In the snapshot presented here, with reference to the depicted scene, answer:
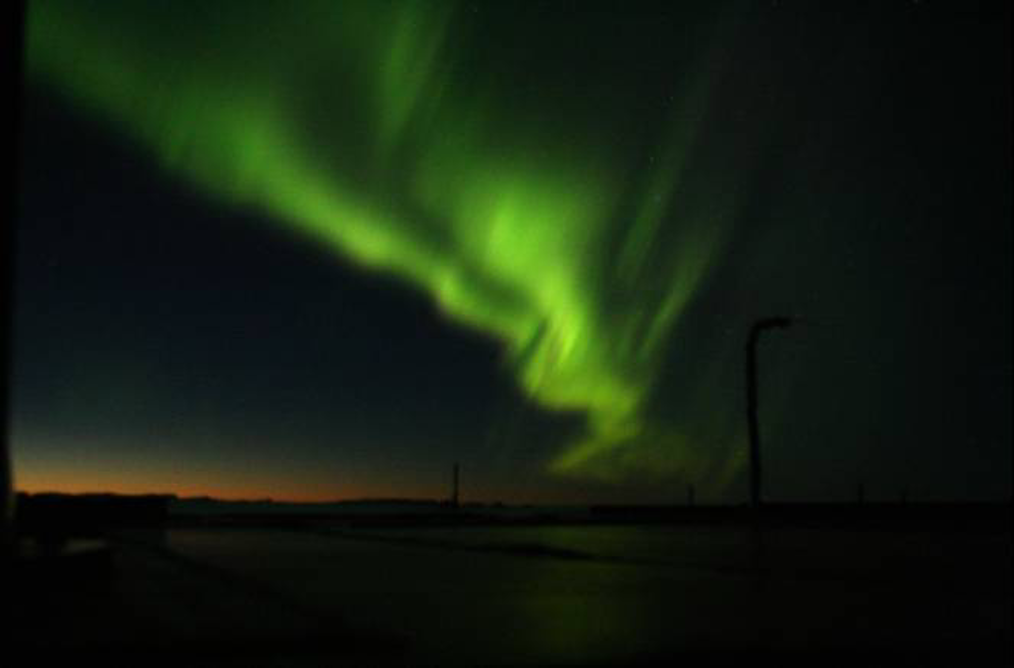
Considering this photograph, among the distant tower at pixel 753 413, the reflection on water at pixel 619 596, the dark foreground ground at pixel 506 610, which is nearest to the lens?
the dark foreground ground at pixel 506 610

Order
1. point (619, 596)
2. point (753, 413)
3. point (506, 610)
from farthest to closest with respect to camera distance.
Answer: point (753, 413), point (619, 596), point (506, 610)

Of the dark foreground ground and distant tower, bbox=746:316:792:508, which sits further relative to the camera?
distant tower, bbox=746:316:792:508

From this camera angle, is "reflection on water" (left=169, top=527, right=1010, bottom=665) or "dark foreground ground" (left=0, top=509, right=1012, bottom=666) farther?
"reflection on water" (left=169, top=527, right=1010, bottom=665)

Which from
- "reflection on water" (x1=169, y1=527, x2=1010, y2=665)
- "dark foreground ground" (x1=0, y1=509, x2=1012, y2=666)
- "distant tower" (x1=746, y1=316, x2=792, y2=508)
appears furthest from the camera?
"distant tower" (x1=746, y1=316, x2=792, y2=508)

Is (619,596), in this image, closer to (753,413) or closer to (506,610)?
(506,610)

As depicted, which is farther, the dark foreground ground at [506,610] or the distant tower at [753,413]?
the distant tower at [753,413]

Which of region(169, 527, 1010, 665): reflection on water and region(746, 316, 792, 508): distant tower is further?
region(746, 316, 792, 508): distant tower

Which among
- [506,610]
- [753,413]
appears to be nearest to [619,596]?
[506,610]

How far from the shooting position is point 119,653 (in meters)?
7.70

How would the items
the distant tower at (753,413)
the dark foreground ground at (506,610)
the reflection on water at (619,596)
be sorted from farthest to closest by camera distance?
the distant tower at (753,413) < the reflection on water at (619,596) < the dark foreground ground at (506,610)

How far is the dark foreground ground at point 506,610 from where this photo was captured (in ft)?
26.7

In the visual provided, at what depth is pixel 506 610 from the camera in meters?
11.4

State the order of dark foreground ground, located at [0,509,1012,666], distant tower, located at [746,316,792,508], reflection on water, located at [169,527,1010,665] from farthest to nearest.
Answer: distant tower, located at [746,316,792,508] < reflection on water, located at [169,527,1010,665] < dark foreground ground, located at [0,509,1012,666]

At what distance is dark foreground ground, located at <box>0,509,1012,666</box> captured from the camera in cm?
813
